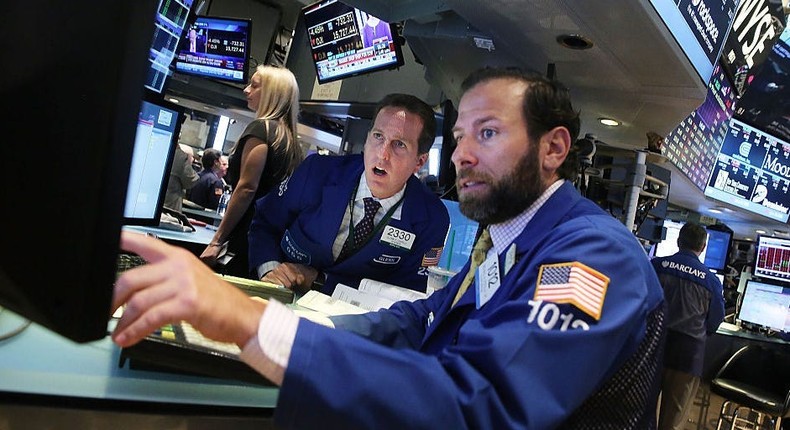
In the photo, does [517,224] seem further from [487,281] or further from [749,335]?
[749,335]

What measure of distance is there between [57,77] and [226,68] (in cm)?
618

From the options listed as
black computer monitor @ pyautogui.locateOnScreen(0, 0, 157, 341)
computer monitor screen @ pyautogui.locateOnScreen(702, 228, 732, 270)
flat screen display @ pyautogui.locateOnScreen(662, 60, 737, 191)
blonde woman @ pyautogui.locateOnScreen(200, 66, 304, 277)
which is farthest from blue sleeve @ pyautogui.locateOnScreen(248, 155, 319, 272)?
computer monitor screen @ pyautogui.locateOnScreen(702, 228, 732, 270)

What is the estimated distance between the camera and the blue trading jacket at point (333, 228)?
1.87m

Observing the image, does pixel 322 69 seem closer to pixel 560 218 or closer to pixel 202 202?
pixel 202 202

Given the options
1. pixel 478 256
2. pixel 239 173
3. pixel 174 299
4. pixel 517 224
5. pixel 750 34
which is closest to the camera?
pixel 174 299

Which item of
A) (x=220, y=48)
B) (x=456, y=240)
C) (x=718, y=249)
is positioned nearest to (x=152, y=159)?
(x=456, y=240)

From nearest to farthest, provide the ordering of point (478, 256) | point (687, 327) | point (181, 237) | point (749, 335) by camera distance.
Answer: point (478, 256)
point (181, 237)
point (687, 327)
point (749, 335)

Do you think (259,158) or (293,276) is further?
(259,158)

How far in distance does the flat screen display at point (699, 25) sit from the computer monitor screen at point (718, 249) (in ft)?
18.6

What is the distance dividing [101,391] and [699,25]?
2345 mm

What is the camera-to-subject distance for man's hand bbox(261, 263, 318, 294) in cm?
179

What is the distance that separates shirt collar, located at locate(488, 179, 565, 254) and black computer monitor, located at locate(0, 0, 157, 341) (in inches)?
30.1

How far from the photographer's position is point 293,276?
1.80 metres

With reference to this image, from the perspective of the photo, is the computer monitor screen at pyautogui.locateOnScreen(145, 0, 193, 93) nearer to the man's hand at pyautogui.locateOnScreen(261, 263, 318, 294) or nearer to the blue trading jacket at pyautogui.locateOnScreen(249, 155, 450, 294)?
the blue trading jacket at pyautogui.locateOnScreen(249, 155, 450, 294)
